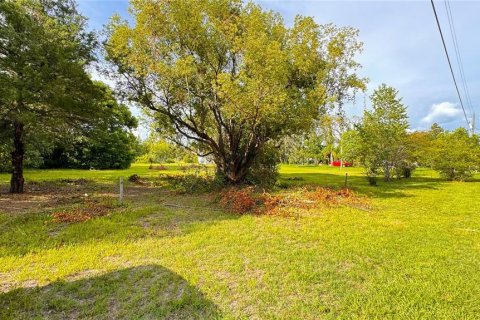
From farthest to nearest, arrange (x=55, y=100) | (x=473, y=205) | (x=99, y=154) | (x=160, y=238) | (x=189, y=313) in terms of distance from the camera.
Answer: (x=99, y=154) < (x=473, y=205) < (x=55, y=100) < (x=160, y=238) < (x=189, y=313)

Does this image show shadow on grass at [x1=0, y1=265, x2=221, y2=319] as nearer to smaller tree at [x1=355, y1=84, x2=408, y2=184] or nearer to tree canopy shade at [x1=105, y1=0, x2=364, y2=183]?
tree canopy shade at [x1=105, y1=0, x2=364, y2=183]

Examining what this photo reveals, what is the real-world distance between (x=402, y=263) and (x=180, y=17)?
11770mm

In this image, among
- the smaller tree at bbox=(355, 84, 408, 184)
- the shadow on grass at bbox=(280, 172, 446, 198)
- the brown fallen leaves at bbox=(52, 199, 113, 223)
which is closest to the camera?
the brown fallen leaves at bbox=(52, 199, 113, 223)

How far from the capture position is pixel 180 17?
12680 millimetres

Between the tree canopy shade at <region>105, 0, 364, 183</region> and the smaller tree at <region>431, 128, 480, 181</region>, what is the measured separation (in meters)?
12.7

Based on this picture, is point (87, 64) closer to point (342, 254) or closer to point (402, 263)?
point (342, 254)

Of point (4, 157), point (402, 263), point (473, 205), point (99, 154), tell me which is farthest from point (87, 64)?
point (99, 154)

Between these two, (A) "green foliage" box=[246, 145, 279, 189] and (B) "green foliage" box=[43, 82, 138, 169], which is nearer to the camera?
(A) "green foliage" box=[246, 145, 279, 189]

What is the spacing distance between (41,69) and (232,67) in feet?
24.6

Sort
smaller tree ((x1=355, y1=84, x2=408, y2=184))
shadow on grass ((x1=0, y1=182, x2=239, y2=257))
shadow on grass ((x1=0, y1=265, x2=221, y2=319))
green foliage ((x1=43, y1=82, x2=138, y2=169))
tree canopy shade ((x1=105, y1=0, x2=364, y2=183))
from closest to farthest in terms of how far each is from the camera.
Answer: shadow on grass ((x1=0, y1=265, x2=221, y2=319)), shadow on grass ((x1=0, y1=182, x2=239, y2=257)), tree canopy shade ((x1=105, y1=0, x2=364, y2=183)), smaller tree ((x1=355, y1=84, x2=408, y2=184)), green foliage ((x1=43, y1=82, x2=138, y2=169))

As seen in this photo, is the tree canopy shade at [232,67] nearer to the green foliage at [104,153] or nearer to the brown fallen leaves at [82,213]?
the brown fallen leaves at [82,213]

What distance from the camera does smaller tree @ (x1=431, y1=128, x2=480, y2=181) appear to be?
21.9 metres

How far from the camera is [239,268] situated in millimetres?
5203

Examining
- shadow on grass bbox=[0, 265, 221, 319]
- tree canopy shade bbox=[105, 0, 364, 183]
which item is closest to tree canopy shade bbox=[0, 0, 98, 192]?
tree canopy shade bbox=[105, 0, 364, 183]
